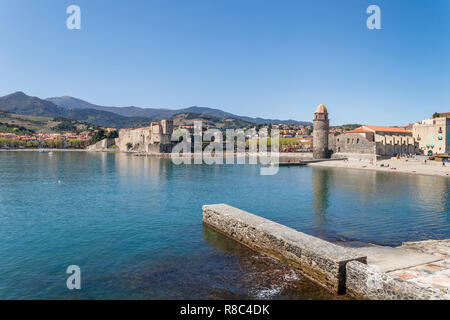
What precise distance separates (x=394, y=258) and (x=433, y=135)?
2127 inches

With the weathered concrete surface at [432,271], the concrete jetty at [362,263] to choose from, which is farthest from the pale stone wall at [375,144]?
the concrete jetty at [362,263]

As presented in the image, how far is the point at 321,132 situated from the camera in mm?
56188

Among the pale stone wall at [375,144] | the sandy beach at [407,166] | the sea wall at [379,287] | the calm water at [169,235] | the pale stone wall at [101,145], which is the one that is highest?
the pale stone wall at [101,145]

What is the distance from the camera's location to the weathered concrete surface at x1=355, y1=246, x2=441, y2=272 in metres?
7.97

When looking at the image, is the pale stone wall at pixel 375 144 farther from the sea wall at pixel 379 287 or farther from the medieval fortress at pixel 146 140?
the medieval fortress at pixel 146 140

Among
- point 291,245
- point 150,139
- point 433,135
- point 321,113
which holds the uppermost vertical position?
point 321,113

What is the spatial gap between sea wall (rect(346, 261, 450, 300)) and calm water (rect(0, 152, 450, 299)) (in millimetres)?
739

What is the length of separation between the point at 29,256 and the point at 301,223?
34.1ft

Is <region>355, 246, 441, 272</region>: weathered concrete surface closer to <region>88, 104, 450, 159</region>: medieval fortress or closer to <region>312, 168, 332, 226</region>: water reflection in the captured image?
<region>312, 168, 332, 226</region>: water reflection

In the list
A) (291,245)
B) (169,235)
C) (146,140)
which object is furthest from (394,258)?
(146,140)

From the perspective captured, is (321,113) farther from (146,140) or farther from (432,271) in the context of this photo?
(146,140)

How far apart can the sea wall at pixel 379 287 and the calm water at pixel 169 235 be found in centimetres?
74

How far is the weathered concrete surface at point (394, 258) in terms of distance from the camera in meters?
7.97
